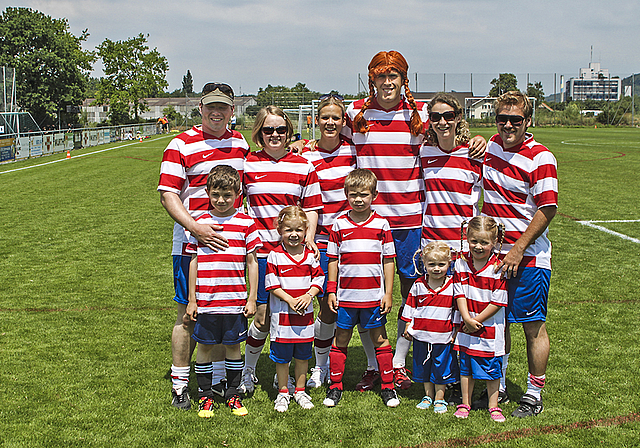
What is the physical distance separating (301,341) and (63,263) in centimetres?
530

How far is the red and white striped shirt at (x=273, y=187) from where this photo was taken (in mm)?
3793

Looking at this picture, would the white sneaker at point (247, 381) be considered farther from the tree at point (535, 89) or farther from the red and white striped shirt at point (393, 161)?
the tree at point (535, 89)

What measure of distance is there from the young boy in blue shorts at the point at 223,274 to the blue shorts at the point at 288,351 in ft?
0.82

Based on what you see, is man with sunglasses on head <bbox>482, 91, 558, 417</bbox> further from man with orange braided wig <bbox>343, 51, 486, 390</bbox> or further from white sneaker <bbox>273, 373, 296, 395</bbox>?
white sneaker <bbox>273, 373, 296, 395</bbox>

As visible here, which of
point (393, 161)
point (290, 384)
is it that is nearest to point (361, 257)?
point (393, 161)

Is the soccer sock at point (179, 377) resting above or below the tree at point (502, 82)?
below

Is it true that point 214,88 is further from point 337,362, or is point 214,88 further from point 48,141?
point 48,141

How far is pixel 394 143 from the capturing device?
13.0 ft

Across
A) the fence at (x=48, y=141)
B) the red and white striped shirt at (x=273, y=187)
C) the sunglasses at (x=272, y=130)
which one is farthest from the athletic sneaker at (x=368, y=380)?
the fence at (x=48, y=141)

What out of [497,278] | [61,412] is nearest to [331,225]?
[497,278]

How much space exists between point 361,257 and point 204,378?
4.24 feet

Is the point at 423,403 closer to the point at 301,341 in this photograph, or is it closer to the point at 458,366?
the point at 458,366

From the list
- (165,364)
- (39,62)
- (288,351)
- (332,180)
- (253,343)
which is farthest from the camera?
(39,62)

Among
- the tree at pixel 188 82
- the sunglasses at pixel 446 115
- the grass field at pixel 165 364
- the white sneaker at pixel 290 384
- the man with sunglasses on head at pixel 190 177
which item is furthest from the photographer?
the tree at pixel 188 82
